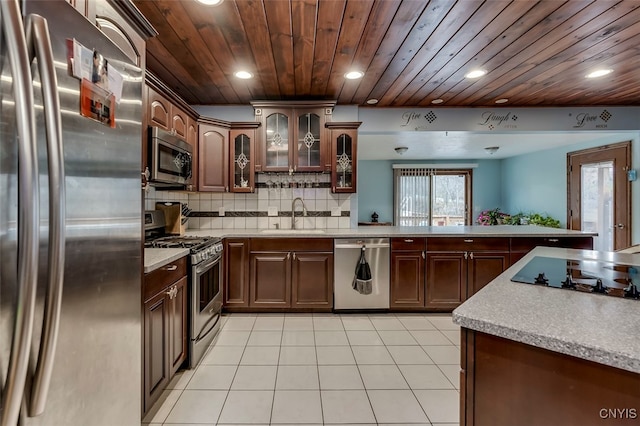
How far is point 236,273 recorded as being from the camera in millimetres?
3135

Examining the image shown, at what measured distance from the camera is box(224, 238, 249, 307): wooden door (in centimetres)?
312

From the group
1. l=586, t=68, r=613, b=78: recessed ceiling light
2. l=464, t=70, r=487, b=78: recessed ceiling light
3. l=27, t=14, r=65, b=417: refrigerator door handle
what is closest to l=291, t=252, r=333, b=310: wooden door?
l=464, t=70, r=487, b=78: recessed ceiling light

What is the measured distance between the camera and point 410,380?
2023 mm

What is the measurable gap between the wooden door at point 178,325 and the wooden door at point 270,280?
1.06 metres

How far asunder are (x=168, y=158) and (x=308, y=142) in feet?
5.16

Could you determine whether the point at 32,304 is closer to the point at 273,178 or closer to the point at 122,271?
the point at 122,271

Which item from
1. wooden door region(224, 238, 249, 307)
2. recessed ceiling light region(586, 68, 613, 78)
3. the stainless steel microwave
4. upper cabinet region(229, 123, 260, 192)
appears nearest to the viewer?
the stainless steel microwave

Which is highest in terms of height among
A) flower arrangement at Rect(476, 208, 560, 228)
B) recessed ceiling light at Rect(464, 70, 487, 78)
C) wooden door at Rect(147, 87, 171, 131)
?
recessed ceiling light at Rect(464, 70, 487, 78)

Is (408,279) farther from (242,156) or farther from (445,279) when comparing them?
(242,156)

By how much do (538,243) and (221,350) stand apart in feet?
11.0

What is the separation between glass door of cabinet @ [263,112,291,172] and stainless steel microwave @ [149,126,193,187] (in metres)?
0.92

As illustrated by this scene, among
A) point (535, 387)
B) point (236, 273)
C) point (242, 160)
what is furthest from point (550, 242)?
point (242, 160)

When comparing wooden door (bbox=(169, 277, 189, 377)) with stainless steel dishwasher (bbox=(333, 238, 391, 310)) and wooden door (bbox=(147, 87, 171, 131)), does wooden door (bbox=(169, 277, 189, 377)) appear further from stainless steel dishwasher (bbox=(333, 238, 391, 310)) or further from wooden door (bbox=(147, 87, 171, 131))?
stainless steel dishwasher (bbox=(333, 238, 391, 310))

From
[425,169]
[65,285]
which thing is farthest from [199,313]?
[425,169]
